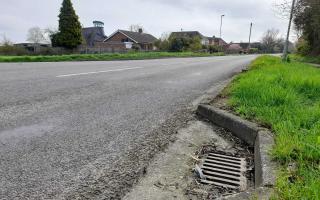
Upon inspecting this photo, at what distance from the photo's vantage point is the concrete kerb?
7.39ft

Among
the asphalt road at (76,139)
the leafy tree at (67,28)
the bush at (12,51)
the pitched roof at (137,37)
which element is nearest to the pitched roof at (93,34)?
the pitched roof at (137,37)

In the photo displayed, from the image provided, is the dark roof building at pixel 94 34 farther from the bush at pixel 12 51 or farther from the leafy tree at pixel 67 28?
the bush at pixel 12 51

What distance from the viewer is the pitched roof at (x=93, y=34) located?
2847 inches

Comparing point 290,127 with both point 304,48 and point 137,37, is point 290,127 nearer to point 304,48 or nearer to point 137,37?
point 304,48

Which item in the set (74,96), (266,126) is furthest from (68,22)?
(266,126)

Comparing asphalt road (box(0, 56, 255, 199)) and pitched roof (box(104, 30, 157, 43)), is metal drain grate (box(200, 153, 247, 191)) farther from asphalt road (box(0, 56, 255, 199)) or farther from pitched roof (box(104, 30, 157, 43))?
pitched roof (box(104, 30, 157, 43))

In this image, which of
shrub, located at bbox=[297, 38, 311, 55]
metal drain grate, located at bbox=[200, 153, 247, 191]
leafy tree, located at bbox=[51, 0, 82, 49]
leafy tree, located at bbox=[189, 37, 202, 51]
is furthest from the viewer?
leafy tree, located at bbox=[189, 37, 202, 51]

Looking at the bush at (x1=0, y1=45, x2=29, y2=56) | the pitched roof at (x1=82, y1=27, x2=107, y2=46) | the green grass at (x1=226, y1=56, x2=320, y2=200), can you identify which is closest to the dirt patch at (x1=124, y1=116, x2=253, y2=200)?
the green grass at (x1=226, y1=56, x2=320, y2=200)

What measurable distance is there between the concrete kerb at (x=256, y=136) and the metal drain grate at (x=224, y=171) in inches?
5.6

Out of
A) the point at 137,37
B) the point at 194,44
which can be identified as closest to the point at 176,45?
the point at 194,44

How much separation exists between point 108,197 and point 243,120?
2.19m

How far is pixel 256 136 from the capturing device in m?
3.23

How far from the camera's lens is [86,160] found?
8.73 ft

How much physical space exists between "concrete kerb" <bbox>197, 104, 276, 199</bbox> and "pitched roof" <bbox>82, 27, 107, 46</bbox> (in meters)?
70.5
